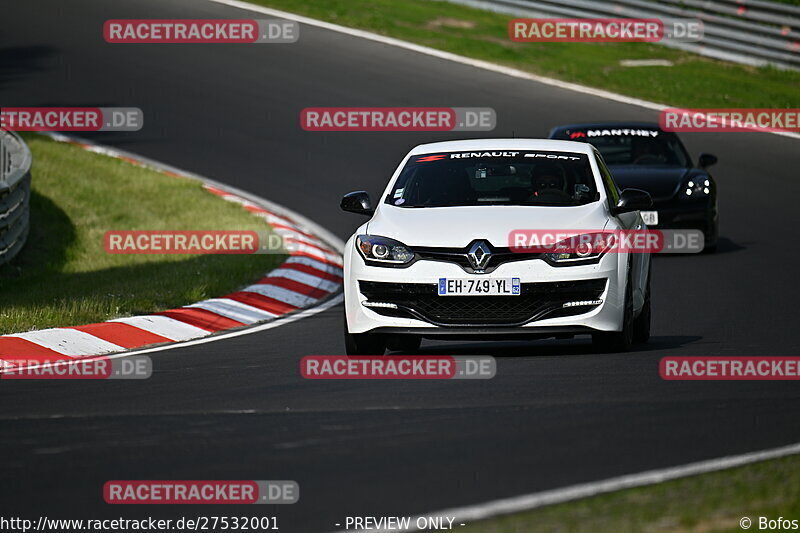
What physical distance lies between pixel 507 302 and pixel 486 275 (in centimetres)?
22

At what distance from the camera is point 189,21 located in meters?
29.8

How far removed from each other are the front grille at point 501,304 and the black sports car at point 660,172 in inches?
272

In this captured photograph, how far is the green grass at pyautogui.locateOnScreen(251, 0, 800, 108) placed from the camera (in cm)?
2664

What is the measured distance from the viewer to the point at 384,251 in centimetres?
970

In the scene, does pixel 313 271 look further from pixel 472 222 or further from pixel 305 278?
pixel 472 222

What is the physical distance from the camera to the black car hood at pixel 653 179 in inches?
647

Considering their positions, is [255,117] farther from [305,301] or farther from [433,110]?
[305,301]

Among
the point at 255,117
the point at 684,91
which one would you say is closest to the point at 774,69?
the point at 684,91

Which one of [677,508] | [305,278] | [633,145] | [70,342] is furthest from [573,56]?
[677,508]

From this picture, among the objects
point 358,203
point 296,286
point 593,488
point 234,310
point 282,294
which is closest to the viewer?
point 593,488

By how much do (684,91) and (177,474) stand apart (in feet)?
71.0

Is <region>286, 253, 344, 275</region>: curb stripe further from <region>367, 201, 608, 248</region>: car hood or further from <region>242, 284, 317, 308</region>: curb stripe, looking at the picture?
<region>367, 201, 608, 248</region>: car hood

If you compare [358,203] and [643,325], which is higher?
[358,203]

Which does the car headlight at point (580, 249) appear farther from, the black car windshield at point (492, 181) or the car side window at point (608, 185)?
the car side window at point (608, 185)
